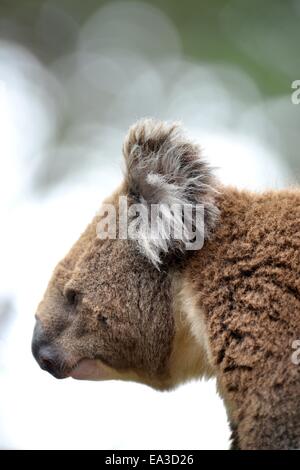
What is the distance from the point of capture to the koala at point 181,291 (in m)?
2.89

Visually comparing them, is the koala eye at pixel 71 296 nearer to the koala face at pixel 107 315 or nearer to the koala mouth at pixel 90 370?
the koala face at pixel 107 315

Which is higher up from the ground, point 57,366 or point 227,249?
point 227,249

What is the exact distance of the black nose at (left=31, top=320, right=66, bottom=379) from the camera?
11.9ft

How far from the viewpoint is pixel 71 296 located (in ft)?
11.6

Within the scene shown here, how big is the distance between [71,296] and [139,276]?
37 centimetres

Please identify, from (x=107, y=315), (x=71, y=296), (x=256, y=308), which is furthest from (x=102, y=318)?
(x=256, y=308)

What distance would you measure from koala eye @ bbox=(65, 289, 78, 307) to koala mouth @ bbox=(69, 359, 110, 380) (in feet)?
0.90

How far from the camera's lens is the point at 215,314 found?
3037 millimetres

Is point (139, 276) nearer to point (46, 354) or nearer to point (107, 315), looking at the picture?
point (107, 315)

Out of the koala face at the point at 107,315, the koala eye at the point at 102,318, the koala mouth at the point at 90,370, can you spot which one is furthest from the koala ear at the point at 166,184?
the koala mouth at the point at 90,370

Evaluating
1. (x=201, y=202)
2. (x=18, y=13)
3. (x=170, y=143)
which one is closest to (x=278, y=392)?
(x=201, y=202)

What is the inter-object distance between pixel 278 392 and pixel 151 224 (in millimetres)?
1005
